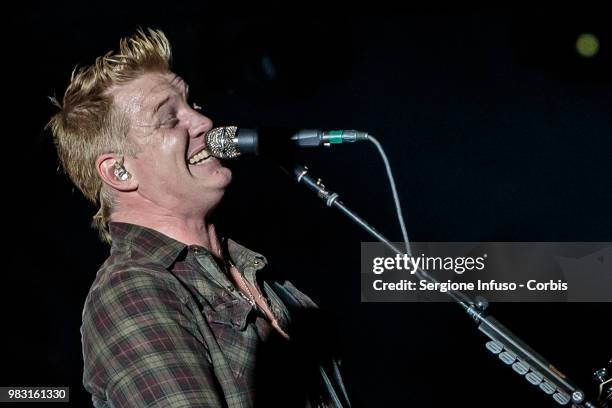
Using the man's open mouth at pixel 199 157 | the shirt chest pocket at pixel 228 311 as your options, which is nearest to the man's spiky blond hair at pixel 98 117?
the man's open mouth at pixel 199 157

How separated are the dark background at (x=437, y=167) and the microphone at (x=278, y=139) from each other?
1.50 m

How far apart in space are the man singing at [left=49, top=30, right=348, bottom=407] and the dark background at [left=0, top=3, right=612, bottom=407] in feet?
3.82

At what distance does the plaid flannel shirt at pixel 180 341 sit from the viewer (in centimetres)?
135

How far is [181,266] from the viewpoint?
5.66ft

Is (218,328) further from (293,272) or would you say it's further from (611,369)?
(293,272)

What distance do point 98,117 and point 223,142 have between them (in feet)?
1.42

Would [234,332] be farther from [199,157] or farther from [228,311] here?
[199,157]

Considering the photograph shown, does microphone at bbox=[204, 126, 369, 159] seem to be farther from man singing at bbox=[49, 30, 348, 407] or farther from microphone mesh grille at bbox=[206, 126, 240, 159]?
man singing at bbox=[49, 30, 348, 407]

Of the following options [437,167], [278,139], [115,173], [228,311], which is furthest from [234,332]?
[437,167]

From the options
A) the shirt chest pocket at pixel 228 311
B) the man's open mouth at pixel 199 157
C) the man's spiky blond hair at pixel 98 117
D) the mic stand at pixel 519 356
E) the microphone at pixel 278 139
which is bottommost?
the mic stand at pixel 519 356

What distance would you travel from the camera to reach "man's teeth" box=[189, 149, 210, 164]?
1.92 m

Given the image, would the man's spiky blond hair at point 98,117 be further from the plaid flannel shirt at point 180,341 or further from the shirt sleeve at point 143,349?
the shirt sleeve at point 143,349

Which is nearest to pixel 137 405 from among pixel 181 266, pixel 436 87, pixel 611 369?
pixel 181 266

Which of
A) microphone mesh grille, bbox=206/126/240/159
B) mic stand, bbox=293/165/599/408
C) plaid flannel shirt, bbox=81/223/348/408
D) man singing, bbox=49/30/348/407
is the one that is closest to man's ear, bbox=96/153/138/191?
man singing, bbox=49/30/348/407
